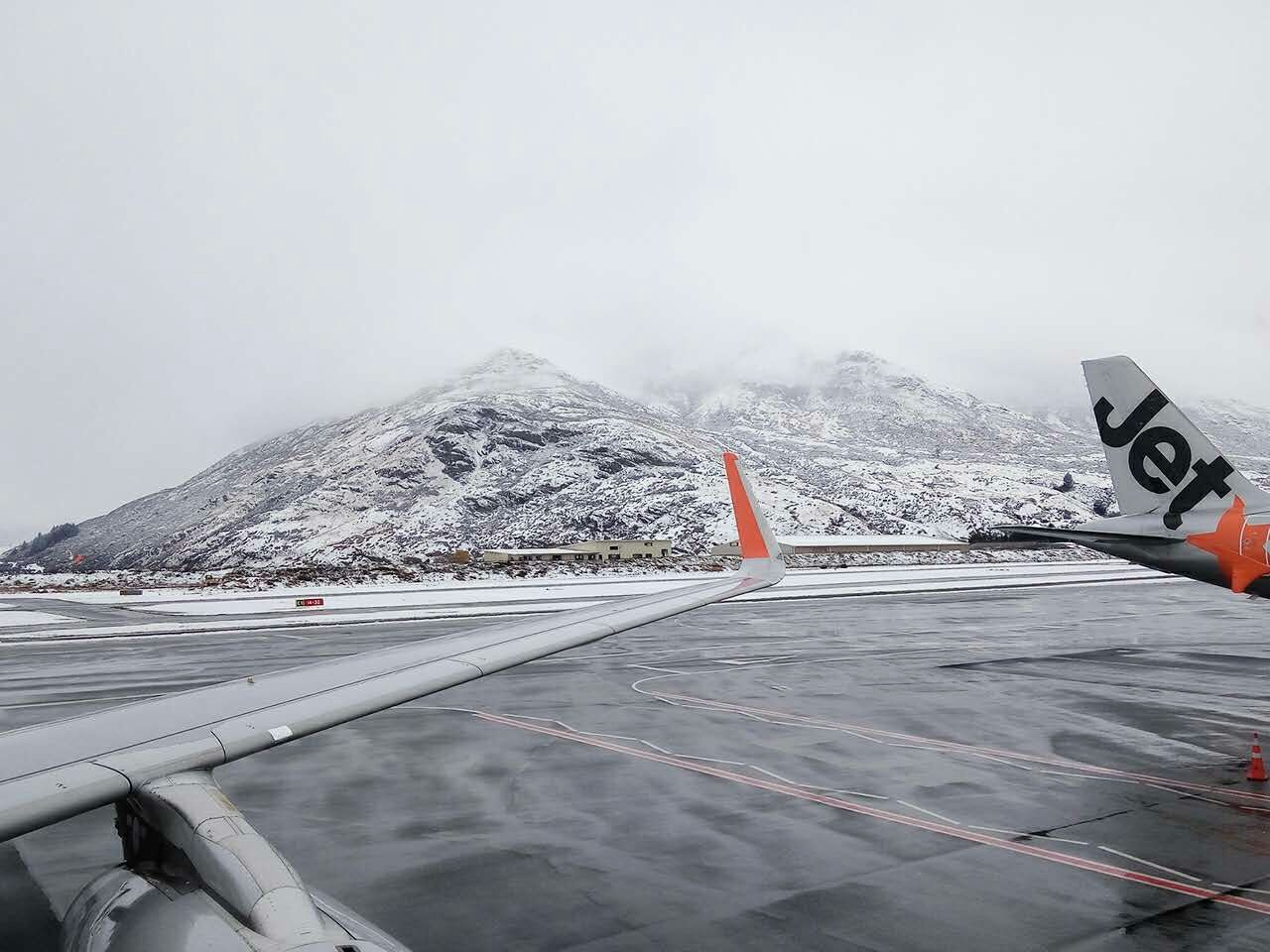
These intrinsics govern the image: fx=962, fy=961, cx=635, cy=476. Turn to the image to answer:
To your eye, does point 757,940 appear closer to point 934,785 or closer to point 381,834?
point 381,834

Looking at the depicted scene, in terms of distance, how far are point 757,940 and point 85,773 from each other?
5.79 metres

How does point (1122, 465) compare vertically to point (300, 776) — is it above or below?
above

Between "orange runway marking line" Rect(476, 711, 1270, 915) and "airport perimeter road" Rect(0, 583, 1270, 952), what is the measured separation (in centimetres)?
5

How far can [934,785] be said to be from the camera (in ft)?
46.3

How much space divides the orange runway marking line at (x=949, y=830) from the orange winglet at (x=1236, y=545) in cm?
1252

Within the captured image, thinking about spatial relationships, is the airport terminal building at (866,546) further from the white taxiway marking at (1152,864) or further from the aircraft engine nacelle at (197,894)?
the aircraft engine nacelle at (197,894)

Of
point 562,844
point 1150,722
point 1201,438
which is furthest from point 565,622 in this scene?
point 1201,438

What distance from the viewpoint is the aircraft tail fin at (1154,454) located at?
71.7ft

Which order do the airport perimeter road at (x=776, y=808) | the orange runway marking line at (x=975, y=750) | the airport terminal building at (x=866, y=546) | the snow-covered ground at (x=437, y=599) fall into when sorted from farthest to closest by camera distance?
the airport terminal building at (x=866, y=546) → the snow-covered ground at (x=437, y=599) → the orange runway marking line at (x=975, y=750) → the airport perimeter road at (x=776, y=808)

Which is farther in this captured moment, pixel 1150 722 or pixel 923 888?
pixel 1150 722

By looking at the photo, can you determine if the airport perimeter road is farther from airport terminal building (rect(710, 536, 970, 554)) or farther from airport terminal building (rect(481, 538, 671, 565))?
airport terminal building (rect(710, 536, 970, 554))

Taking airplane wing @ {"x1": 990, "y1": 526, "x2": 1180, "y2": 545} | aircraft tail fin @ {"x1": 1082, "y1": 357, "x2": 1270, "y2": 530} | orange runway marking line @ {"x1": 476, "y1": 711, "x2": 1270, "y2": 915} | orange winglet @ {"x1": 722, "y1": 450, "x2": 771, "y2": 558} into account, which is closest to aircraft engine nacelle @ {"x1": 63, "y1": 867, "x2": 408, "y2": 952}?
orange runway marking line @ {"x1": 476, "y1": 711, "x2": 1270, "y2": 915}

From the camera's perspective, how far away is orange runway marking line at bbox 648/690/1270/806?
45.2ft

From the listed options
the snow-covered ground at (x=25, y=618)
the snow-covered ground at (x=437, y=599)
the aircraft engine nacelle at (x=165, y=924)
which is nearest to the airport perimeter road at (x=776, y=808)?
the aircraft engine nacelle at (x=165, y=924)
